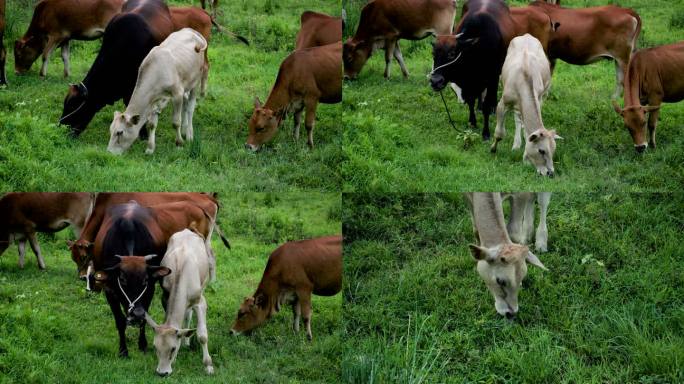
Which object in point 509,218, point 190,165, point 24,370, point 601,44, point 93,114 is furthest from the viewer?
point 601,44

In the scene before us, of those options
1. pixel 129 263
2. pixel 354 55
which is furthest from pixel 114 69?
pixel 129 263

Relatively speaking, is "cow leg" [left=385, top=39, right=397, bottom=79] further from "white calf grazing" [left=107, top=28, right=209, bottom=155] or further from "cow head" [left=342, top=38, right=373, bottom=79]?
"white calf grazing" [left=107, top=28, right=209, bottom=155]

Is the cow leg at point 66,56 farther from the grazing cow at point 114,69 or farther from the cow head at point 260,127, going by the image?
the cow head at point 260,127

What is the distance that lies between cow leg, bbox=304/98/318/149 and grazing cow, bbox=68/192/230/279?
1661mm

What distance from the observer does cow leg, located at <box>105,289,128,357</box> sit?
10752mm

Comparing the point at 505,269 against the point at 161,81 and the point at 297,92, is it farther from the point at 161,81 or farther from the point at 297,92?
the point at 161,81

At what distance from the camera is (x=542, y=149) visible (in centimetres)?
1195

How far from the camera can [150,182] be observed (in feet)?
38.4

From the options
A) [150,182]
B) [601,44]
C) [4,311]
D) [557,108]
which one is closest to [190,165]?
[150,182]

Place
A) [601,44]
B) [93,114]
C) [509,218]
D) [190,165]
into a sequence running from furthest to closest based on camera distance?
1. [601,44]
2. [93,114]
3. [190,165]
4. [509,218]

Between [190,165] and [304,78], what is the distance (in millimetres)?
1974

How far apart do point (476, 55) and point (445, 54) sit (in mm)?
465

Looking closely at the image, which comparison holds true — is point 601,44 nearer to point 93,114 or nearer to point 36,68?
point 93,114

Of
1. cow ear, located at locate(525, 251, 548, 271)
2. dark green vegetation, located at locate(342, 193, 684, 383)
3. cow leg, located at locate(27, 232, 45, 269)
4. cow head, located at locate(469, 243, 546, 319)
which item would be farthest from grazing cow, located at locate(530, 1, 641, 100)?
cow leg, located at locate(27, 232, 45, 269)
